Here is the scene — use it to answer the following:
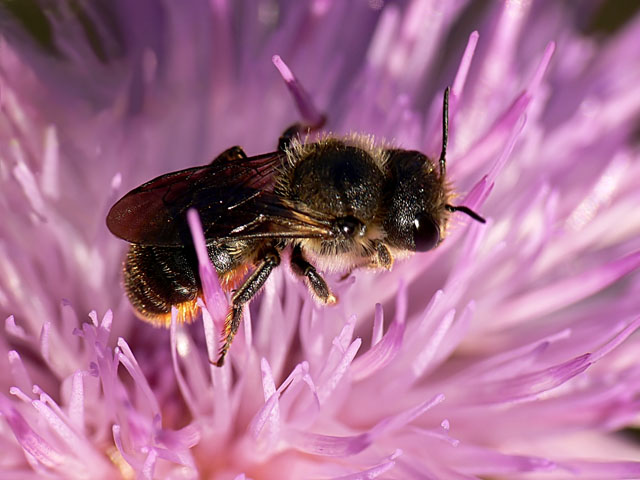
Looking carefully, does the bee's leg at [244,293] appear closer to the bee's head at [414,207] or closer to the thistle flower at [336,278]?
the thistle flower at [336,278]

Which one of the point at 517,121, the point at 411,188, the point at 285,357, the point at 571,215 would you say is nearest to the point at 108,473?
the point at 285,357

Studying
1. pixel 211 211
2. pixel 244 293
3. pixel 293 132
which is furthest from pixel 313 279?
pixel 293 132

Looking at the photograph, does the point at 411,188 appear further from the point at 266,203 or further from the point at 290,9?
the point at 290,9

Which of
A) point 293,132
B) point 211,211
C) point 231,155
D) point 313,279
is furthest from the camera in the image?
point 293,132

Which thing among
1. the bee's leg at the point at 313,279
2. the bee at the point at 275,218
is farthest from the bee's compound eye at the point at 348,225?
the bee's leg at the point at 313,279

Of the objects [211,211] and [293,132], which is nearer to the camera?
[211,211]

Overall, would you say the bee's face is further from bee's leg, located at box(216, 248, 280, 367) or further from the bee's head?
bee's leg, located at box(216, 248, 280, 367)

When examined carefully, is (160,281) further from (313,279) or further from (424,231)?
(424,231)
